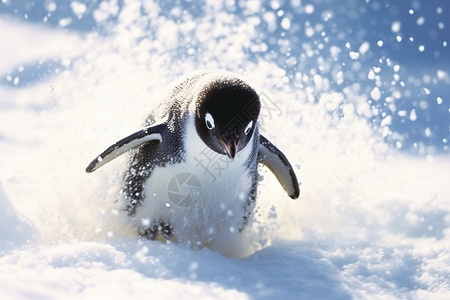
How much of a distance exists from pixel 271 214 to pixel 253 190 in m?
0.27

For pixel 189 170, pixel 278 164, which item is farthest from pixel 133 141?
pixel 278 164

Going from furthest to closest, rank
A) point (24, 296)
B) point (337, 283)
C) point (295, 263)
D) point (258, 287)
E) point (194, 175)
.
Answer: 1. point (194, 175)
2. point (295, 263)
3. point (337, 283)
4. point (258, 287)
5. point (24, 296)

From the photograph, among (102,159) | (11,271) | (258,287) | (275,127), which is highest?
(275,127)

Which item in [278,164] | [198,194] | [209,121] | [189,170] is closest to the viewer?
[209,121]

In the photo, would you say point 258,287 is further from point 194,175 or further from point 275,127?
point 275,127

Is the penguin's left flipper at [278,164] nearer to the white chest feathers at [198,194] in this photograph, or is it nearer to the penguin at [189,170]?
the penguin at [189,170]

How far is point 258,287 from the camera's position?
2.46 meters

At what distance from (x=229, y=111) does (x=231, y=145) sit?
6.8 inches

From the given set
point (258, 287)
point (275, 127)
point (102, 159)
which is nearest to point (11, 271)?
point (258, 287)

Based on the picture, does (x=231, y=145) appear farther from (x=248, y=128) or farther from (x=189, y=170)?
(x=189, y=170)

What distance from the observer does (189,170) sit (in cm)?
318

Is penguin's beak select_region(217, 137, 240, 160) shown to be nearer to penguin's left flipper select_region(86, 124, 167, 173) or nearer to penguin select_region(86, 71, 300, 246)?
penguin select_region(86, 71, 300, 246)

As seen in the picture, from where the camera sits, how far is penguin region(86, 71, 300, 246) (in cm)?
308

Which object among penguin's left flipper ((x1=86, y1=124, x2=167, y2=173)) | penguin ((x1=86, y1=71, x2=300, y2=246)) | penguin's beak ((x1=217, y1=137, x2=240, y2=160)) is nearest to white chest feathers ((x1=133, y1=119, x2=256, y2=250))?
penguin ((x1=86, y1=71, x2=300, y2=246))
